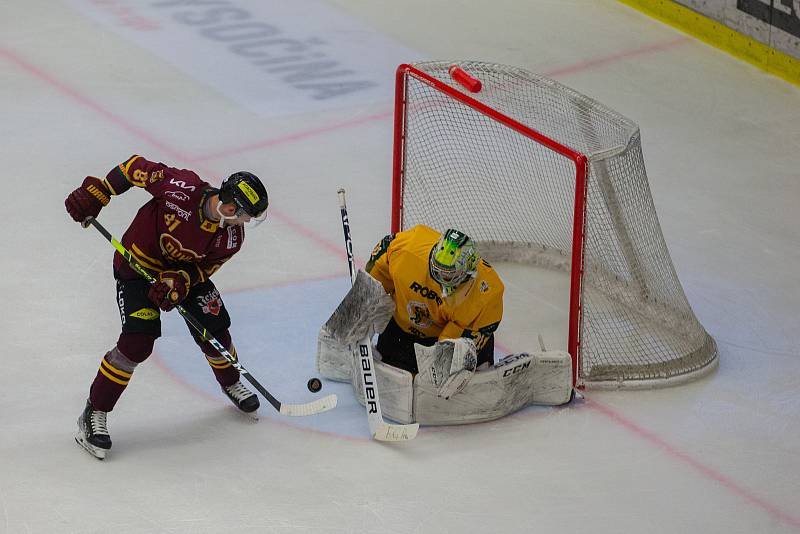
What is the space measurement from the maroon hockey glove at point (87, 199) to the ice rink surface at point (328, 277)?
2.49 feet

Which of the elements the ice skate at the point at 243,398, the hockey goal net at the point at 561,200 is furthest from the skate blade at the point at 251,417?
the hockey goal net at the point at 561,200

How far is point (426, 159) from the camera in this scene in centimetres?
654

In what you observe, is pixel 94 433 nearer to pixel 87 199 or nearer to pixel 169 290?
pixel 169 290

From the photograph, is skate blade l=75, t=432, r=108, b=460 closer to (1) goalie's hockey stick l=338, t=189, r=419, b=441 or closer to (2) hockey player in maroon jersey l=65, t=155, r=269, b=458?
(2) hockey player in maroon jersey l=65, t=155, r=269, b=458

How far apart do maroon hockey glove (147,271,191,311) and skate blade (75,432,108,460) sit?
1.79 ft

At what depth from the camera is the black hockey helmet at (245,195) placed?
4711mm

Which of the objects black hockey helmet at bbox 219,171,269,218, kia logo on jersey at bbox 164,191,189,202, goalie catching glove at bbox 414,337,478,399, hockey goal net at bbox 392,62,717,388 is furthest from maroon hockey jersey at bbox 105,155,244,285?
hockey goal net at bbox 392,62,717,388

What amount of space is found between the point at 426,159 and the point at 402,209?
0.40m

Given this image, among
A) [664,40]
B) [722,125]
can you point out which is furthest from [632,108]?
[664,40]

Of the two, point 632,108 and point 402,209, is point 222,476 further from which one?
point 632,108

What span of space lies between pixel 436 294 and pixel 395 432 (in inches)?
19.4

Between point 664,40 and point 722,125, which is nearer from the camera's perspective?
point 722,125

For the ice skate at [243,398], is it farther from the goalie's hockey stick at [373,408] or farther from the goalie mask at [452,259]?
the goalie mask at [452,259]

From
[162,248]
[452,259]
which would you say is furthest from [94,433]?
[452,259]
